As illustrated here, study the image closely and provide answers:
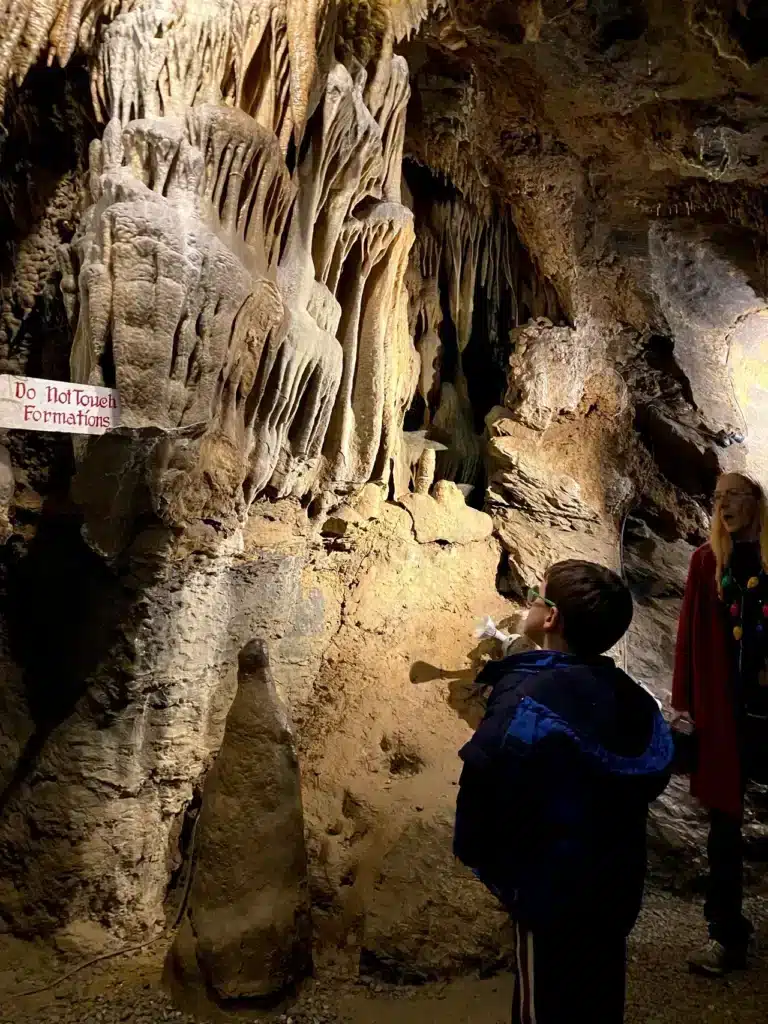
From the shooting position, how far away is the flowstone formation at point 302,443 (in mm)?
3346

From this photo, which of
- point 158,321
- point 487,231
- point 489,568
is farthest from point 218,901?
point 487,231

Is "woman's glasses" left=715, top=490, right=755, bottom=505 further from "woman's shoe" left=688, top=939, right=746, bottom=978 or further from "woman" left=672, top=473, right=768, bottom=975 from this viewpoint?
"woman's shoe" left=688, top=939, right=746, bottom=978

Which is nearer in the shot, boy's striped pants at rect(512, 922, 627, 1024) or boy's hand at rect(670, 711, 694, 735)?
boy's striped pants at rect(512, 922, 627, 1024)

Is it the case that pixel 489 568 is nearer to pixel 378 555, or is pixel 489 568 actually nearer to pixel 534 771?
pixel 378 555

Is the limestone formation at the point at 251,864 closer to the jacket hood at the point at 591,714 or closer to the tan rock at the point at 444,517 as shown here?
the jacket hood at the point at 591,714

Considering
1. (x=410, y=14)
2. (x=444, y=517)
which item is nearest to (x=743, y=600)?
(x=444, y=517)

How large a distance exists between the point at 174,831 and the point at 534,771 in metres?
2.86

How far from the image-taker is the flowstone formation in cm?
335

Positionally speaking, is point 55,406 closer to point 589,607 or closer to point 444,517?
point 589,607

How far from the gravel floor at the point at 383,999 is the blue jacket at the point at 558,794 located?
1654mm

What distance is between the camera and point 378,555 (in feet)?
17.8

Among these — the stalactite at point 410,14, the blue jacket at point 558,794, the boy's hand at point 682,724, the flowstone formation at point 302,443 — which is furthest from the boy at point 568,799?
the stalactite at point 410,14

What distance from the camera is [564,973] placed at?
204 cm

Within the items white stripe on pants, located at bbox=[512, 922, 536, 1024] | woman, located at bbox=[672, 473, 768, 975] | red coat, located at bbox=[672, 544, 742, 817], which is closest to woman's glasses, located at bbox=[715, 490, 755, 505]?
woman, located at bbox=[672, 473, 768, 975]
